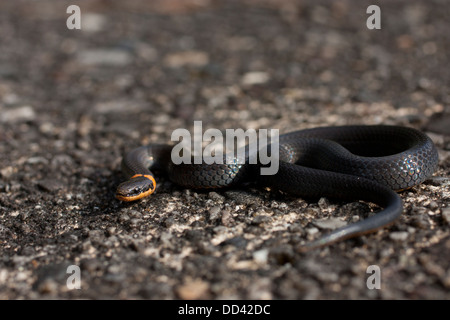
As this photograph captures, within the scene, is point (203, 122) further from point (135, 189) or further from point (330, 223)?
point (330, 223)

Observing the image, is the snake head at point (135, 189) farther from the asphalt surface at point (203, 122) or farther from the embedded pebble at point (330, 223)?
the embedded pebble at point (330, 223)

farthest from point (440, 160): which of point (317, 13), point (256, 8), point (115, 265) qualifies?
point (256, 8)

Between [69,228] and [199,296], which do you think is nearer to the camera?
[199,296]

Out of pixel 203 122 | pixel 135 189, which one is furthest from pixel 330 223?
pixel 203 122

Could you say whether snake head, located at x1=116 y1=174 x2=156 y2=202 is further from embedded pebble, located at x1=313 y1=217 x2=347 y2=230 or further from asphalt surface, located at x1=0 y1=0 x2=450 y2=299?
embedded pebble, located at x1=313 y1=217 x2=347 y2=230

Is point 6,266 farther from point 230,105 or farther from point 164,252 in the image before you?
point 230,105

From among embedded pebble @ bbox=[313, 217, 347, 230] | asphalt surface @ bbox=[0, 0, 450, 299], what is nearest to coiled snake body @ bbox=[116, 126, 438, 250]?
asphalt surface @ bbox=[0, 0, 450, 299]
